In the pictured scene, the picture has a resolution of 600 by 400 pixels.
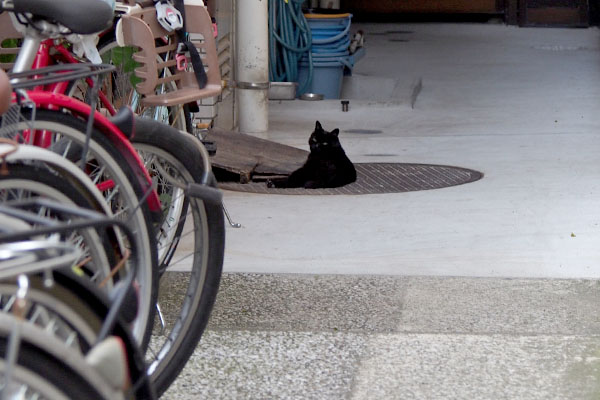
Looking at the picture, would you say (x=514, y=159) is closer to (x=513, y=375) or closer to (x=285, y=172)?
(x=285, y=172)

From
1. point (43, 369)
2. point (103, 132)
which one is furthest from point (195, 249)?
point (43, 369)

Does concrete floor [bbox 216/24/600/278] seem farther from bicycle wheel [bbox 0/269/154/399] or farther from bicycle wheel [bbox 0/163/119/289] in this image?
bicycle wheel [bbox 0/269/154/399]

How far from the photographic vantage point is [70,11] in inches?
109

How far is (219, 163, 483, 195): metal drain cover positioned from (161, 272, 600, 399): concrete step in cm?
186

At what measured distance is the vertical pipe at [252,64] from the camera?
8.32 metres

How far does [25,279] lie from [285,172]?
5.06 meters

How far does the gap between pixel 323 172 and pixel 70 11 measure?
3676 mm

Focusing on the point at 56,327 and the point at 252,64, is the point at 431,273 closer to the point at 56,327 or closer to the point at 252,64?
the point at 56,327

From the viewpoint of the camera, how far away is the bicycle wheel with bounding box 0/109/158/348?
2643 mm

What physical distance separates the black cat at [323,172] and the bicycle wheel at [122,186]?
3488 millimetres

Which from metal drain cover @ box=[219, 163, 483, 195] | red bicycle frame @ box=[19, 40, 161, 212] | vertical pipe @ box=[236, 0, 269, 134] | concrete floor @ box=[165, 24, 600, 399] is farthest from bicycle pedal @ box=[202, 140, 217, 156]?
vertical pipe @ box=[236, 0, 269, 134]

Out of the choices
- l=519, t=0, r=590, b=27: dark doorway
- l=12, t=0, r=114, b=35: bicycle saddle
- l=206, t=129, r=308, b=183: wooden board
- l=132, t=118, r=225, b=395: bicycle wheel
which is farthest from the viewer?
l=519, t=0, r=590, b=27: dark doorway

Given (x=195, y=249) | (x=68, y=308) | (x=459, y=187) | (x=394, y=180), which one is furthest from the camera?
(x=394, y=180)

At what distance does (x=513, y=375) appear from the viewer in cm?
342
